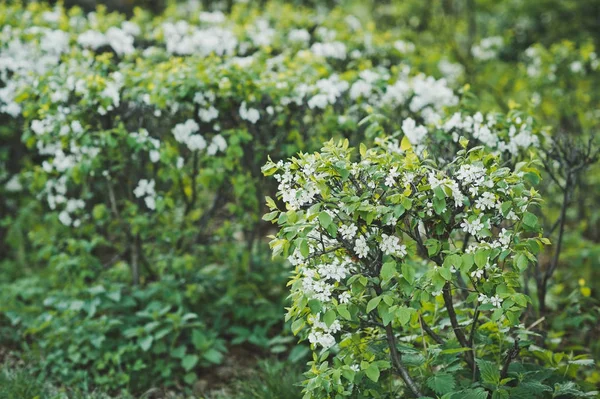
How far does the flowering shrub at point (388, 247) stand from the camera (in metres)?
2.49

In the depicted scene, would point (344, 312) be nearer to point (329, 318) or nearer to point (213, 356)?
point (329, 318)

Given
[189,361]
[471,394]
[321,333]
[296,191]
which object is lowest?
[189,361]

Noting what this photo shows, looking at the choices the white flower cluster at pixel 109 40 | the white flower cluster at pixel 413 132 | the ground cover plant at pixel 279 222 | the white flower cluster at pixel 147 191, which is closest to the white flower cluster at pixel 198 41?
the ground cover plant at pixel 279 222

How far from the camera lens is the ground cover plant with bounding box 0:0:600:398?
257 centimetres

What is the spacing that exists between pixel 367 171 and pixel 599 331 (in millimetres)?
2740

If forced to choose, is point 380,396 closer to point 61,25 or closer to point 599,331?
point 599,331

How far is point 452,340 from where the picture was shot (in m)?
2.90

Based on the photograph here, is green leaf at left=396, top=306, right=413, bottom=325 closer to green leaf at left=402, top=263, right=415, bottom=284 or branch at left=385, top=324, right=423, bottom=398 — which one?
green leaf at left=402, top=263, right=415, bottom=284

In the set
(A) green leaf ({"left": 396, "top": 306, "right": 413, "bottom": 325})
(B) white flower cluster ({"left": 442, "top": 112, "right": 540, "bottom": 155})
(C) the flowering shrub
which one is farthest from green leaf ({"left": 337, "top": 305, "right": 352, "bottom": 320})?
(B) white flower cluster ({"left": 442, "top": 112, "right": 540, "bottom": 155})

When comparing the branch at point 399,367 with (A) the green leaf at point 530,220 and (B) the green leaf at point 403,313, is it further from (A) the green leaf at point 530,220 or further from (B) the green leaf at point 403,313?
(A) the green leaf at point 530,220

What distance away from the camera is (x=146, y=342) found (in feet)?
12.4

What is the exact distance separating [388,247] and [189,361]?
5.95 feet

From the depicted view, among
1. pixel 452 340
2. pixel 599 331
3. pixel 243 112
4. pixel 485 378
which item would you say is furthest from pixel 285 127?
pixel 599 331

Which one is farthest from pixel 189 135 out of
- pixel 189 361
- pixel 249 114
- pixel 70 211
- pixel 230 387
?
pixel 230 387
